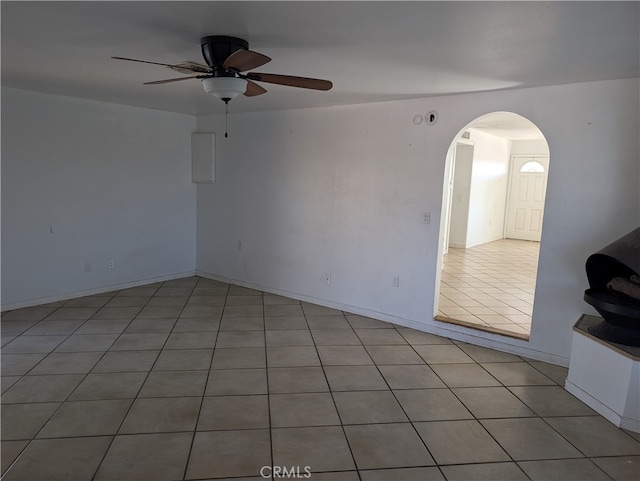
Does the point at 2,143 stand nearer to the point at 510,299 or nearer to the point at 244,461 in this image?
the point at 244,461

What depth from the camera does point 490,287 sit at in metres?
5.56

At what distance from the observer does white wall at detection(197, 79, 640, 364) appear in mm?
3160

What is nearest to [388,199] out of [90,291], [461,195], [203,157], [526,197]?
[203,157]

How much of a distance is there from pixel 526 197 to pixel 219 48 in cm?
895

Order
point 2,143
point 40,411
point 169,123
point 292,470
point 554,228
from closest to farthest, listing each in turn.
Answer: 1. point 292,470
2. point 40,411
3. point 554,228
4. point 2,143
5. point 169,123

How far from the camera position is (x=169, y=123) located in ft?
18.2

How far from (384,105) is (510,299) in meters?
2.75

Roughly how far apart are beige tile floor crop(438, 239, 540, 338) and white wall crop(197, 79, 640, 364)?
48cm

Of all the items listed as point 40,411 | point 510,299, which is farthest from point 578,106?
point 40,411

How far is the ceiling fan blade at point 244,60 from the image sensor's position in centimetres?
199

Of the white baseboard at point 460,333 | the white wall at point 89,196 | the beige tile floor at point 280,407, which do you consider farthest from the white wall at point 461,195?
the white wall at point 89,196

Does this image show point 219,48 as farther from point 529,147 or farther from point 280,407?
point 529,147

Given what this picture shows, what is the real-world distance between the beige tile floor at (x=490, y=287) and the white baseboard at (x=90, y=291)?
360 centimetres

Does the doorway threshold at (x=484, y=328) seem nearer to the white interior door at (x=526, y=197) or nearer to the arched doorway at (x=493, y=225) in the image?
the arched doorway at (x=493, y=225)
